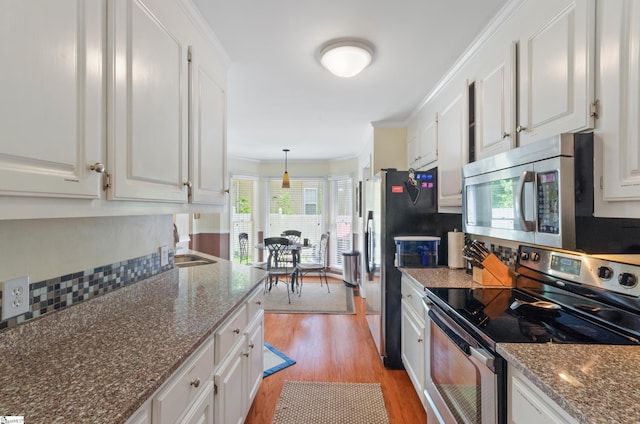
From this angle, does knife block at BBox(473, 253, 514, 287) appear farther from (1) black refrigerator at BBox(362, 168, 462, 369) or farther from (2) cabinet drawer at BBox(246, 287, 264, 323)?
(2) cabinet drawer at BBox(246, 287, 264, 323)

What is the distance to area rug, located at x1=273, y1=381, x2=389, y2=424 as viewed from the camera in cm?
192

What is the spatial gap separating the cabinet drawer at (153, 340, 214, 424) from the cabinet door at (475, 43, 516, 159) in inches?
67.2

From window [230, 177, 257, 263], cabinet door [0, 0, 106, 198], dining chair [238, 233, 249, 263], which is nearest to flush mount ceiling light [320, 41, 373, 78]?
cabinet door [0, 0, 106, 198]

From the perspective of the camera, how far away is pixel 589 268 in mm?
1210

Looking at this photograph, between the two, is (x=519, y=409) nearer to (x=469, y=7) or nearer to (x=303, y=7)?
(x=469, y=7)

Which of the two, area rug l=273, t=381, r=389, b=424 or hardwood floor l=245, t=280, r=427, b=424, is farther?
hardwood floor l=245, t=280, r=427, b=424

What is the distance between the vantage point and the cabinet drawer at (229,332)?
128cm

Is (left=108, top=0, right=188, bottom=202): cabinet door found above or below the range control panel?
above

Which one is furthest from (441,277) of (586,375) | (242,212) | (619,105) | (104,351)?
(242,212)

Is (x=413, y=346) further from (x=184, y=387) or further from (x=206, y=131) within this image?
(x=206, y=131)

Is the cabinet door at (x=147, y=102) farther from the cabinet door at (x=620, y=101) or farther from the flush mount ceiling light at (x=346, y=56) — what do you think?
the cabinet door at (x=620, y=101)

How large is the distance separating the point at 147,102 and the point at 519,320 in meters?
1.73

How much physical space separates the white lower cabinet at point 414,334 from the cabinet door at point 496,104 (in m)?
0.96

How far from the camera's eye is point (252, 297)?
1.79 meters
